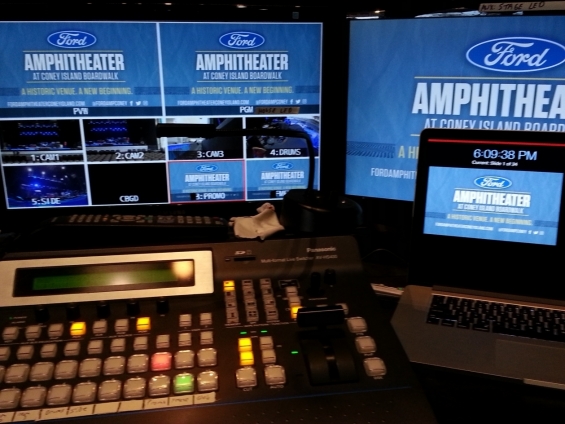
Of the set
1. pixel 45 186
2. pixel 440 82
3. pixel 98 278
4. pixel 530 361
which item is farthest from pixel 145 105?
pixel 530 361

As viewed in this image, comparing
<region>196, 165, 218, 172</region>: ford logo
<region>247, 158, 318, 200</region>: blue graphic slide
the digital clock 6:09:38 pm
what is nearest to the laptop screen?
the digital clock 6:09:38 pm

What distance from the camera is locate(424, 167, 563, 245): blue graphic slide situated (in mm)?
843

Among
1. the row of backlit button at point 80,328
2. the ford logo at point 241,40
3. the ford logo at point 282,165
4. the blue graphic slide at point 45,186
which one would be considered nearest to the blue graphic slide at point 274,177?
the ford logo at point 282,165

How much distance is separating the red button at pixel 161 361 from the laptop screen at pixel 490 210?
1.57ft

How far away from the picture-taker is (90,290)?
2.13 ft

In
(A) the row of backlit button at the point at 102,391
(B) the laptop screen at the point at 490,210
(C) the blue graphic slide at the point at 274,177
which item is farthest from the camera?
(C) the blue graphic slide at the point at 274,177

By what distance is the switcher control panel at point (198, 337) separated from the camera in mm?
520

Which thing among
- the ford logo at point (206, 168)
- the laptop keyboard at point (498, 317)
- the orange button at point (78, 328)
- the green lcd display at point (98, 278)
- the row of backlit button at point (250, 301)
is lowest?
the laptop keyboard at point (498, 317)

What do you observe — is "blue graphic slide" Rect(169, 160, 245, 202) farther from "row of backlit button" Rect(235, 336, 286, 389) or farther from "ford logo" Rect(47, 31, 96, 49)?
"row of backlit button" Rect(235, 336, 286, 389)

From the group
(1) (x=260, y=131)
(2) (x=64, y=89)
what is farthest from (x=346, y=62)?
(2) (x=64, y=89)

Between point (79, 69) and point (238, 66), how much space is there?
11.2 inches

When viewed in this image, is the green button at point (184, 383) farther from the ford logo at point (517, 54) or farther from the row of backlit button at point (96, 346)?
the ford logo at point (517, 54)

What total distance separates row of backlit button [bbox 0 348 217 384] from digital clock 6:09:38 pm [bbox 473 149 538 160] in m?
0.54

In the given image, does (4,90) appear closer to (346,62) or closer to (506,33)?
(346,62)
